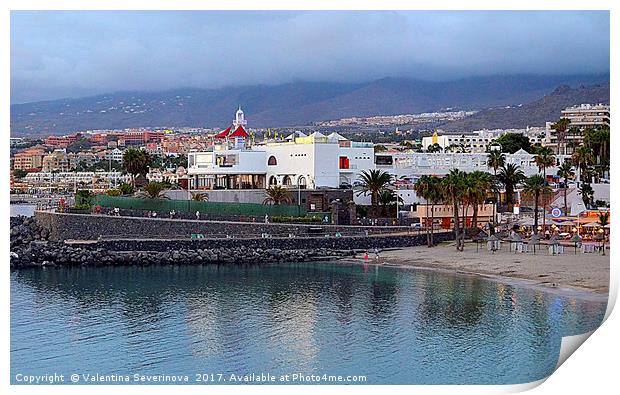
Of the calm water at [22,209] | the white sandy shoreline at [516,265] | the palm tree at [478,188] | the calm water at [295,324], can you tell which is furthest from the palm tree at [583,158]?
the calm water at [22,209]

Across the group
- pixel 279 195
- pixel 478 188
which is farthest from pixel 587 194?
pixel 279 195

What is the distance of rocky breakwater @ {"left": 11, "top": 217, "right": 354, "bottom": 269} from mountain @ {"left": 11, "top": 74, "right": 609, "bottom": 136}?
5546 millimetres

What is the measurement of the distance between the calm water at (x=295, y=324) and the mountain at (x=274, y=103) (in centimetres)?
1085

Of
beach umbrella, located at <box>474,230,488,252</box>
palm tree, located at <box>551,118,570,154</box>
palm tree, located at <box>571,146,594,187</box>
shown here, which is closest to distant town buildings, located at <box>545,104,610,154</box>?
palm tree, located at <box>551,118,570,154</box>

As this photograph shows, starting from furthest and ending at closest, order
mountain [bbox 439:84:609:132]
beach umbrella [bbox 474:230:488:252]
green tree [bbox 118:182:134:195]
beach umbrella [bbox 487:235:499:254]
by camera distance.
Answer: mountain [bbox 439:84:609:132], green tree [bbox 118:182:134:195], beach umbrella [bbox 474:230:488:252], beach umbrella [bbox 487:235:499:254]

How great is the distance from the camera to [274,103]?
6178 centimetres

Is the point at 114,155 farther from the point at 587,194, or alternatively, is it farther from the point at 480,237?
the point at 480,237

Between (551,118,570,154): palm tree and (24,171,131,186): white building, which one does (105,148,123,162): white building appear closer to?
(24,171,131,186): white building

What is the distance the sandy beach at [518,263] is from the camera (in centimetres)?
2122

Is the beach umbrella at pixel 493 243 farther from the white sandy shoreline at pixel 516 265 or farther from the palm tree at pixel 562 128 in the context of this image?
the palm tree at pixel 562 128

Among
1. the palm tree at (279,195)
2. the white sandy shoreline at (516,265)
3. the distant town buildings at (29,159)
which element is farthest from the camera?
the distant town buildings at (29,159)

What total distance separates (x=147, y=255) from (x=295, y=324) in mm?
9199

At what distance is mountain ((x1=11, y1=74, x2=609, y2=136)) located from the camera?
145 feet
